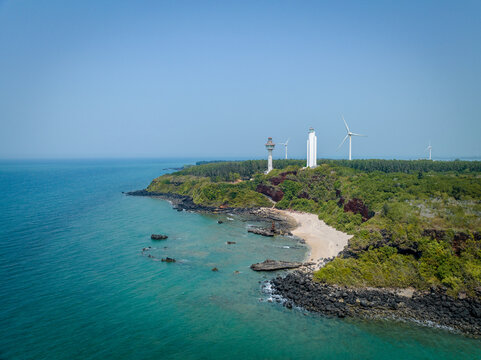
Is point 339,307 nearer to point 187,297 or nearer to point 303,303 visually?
point 303,303

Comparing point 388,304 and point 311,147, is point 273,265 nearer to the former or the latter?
point 388,304

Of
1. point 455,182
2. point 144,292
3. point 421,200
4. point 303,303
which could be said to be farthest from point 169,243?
point 455,182

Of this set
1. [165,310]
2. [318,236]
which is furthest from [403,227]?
[165,310]

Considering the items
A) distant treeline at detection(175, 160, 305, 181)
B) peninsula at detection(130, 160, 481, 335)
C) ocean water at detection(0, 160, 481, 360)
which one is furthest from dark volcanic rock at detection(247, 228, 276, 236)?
distant treeline at detection(175, 160, 305, 181)

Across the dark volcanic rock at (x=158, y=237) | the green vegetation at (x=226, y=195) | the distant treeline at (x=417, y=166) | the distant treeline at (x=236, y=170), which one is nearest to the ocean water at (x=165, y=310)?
the dark volcanic rock at (x=158, y=237)

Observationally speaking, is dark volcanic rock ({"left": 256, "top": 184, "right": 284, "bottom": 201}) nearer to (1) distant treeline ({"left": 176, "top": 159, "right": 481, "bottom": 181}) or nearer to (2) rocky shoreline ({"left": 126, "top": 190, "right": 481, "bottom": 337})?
(1) distant treeline ({"left": 176, "top": 159, "right": 481, "bottom": 181})
